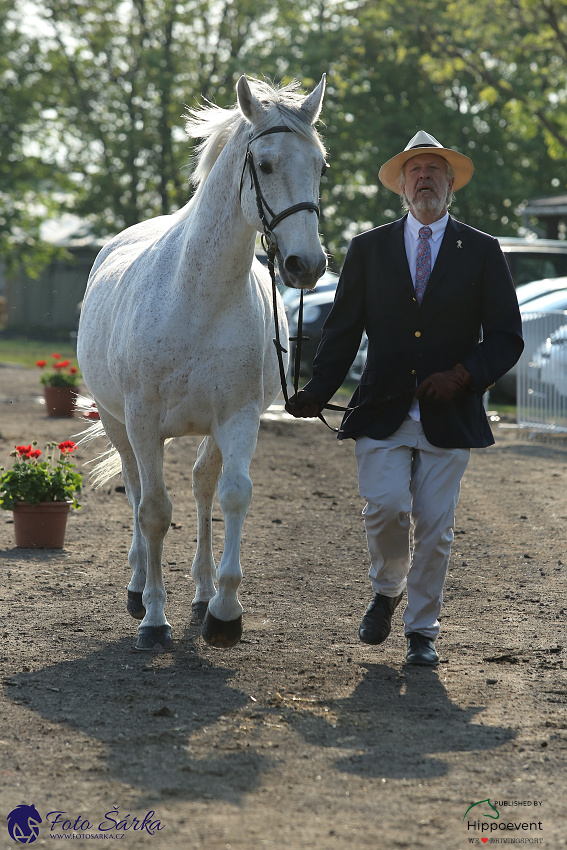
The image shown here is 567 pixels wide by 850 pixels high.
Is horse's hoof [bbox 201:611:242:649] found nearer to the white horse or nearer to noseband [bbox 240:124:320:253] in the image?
the white horse

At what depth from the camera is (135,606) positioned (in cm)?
532

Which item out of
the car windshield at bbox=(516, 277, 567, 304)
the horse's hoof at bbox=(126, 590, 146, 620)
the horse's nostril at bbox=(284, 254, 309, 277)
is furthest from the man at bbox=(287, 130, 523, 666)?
the car windshield at bbox=(516, 277, 567, 304)

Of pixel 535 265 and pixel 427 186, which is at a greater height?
pixel 535 265

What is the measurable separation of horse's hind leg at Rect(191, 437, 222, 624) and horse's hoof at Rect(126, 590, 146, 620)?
269mm

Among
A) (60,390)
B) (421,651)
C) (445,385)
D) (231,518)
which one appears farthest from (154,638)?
(60,390)

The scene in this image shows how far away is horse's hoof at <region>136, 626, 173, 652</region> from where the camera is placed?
4.76m

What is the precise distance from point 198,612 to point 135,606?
0.33m

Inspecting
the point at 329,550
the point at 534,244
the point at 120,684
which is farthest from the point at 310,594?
the point at 534,244

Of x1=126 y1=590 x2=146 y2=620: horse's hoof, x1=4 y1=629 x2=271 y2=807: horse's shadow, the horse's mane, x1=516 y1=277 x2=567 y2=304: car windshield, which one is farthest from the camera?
x1=516 y1=277 x2=567 y2=304: car windshield

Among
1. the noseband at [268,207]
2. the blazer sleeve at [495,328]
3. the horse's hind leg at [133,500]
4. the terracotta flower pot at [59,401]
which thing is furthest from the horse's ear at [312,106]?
the terracotta flower pot at [59,401]

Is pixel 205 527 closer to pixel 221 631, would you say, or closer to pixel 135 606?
pixel 135 606

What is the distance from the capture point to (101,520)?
7.95m

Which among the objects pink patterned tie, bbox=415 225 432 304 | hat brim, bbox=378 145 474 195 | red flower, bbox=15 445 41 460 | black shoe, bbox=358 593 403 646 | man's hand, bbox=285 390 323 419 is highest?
hat brim, bbox=378 145 474 195

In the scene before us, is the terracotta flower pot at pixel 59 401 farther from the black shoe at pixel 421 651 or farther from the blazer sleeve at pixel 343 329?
the black shoe at pixel 421 651
